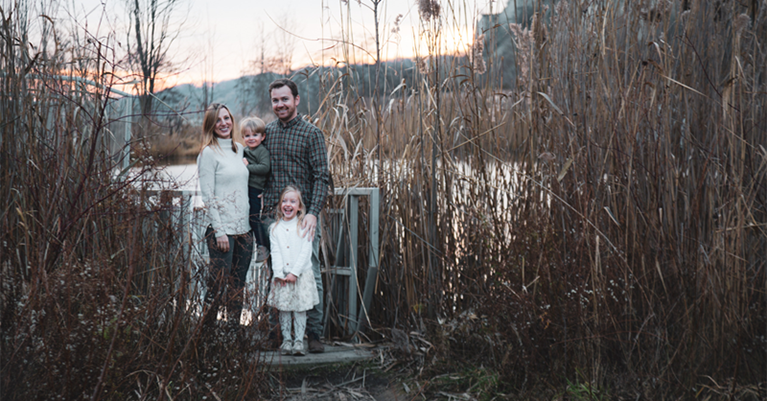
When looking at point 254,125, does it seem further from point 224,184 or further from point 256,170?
point 224,184

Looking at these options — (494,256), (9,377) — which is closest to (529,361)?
(494,256)

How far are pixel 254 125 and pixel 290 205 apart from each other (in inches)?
20.4

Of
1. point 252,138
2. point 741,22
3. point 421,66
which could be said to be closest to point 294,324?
point 252,138

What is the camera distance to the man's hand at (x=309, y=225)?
2.63 m

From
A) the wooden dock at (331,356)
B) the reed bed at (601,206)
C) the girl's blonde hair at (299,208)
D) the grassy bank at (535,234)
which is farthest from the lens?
the girl's blonde hair at (299,208)

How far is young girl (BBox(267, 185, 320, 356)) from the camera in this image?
8.54 feet

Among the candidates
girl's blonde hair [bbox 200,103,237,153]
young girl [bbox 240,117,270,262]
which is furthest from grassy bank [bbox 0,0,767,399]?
young girl [bbox 240,117,270,262]

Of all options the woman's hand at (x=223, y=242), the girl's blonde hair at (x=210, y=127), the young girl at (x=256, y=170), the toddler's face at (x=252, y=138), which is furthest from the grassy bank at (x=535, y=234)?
the toddler's face at (x=252, y=138)

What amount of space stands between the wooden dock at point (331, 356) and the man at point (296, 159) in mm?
80

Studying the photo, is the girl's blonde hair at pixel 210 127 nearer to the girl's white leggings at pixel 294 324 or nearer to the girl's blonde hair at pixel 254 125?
the girl's blonde hair at pixel 254 125

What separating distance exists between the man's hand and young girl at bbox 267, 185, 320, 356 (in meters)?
0.02

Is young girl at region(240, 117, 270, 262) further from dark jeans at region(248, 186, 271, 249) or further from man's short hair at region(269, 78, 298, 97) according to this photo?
man's short hair at region(269, 78, 298, 97)

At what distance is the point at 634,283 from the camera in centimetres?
200

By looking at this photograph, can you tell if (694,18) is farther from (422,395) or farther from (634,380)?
(422,395)
